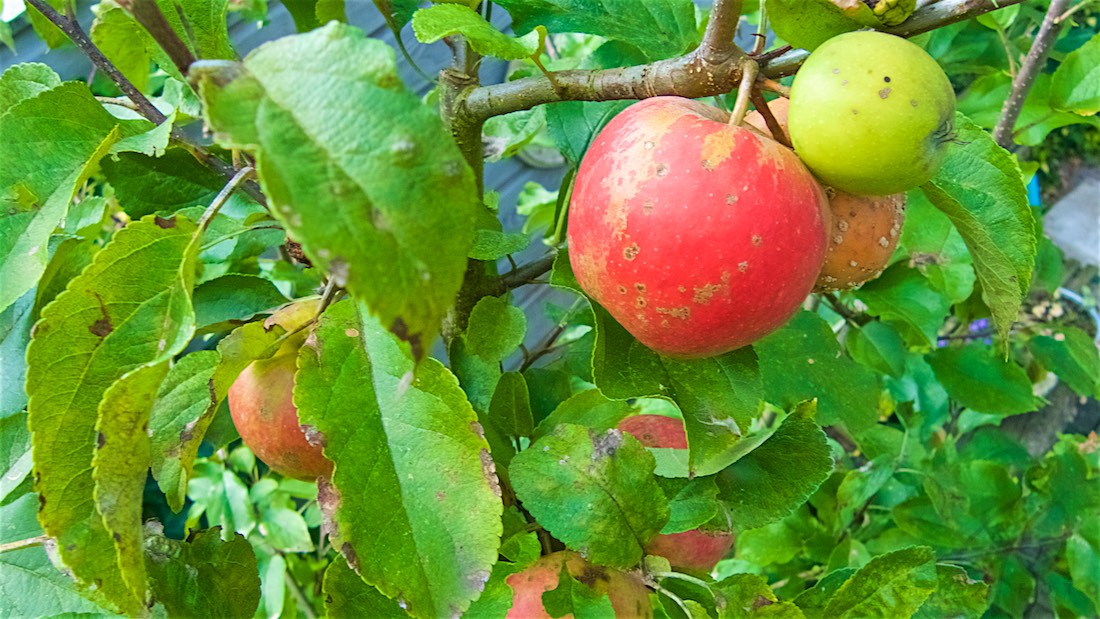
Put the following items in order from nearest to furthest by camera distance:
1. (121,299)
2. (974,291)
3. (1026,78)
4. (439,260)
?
(439,260)
(121,299)
(1026,78)
(974,291)

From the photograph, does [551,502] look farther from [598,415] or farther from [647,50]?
[647,50]

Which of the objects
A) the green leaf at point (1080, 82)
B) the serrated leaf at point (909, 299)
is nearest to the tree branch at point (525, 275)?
the serrated leaf at point (909, 299)

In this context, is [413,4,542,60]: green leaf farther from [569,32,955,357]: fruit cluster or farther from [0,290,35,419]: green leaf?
[0,290,35,419]: green leaf

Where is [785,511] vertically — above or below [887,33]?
below

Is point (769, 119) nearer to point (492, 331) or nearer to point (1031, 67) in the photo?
point (492, 331)

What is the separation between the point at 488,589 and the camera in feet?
1.28

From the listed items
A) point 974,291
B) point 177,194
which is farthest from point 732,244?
point 974,291

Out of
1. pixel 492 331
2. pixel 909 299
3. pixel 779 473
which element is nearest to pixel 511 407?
pixel 492 331

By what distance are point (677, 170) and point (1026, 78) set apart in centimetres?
51

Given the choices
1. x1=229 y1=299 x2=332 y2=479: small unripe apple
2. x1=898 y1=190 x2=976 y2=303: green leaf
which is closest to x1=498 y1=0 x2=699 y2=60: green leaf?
x1=229 y1=299 x2=332 y2=479: small unripe apple

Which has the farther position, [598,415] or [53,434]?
[598,415]

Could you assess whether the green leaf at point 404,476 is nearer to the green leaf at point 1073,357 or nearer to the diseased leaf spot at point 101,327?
the diseased leaf spot at point 101,327

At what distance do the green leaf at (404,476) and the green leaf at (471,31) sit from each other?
0.14 meters

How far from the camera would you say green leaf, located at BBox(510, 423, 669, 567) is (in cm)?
40
